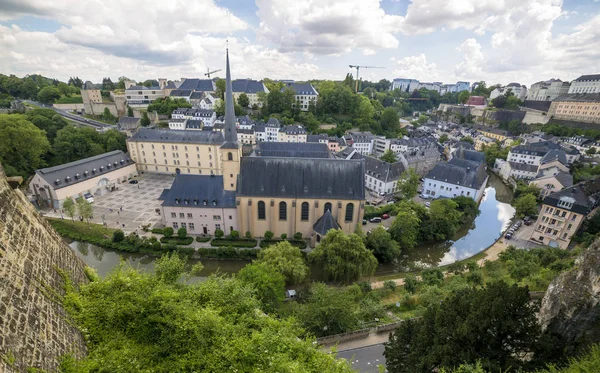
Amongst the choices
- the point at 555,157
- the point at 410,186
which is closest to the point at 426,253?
the point at 410,186

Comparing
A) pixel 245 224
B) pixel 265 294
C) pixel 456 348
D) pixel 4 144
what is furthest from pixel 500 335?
pixel 4 144

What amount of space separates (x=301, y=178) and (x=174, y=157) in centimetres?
3783

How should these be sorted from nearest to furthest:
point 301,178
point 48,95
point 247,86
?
point 301,178, point 48,95, point 247,86

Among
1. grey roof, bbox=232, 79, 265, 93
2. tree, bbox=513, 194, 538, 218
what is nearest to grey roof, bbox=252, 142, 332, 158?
tree, bbox=513, 194, 538, 218

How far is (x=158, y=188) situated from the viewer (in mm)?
54094

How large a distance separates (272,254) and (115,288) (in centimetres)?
1816

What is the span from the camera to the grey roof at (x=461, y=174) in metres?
52.2

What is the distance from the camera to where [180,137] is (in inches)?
2375

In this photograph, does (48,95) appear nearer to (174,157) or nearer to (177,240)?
(174,157)

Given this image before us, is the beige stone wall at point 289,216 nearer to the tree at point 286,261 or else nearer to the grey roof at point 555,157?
the tree at point 286,261

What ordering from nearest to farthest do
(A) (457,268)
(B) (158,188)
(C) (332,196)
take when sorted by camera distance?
(A) (457,268) < (C) (332,196) < (B) (158,188)

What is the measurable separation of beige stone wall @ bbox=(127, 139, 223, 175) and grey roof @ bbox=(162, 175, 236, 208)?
23184 millimetres

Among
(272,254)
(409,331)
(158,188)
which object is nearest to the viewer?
(409,331)

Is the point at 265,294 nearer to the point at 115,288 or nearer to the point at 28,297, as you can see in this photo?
the point at 115,288
